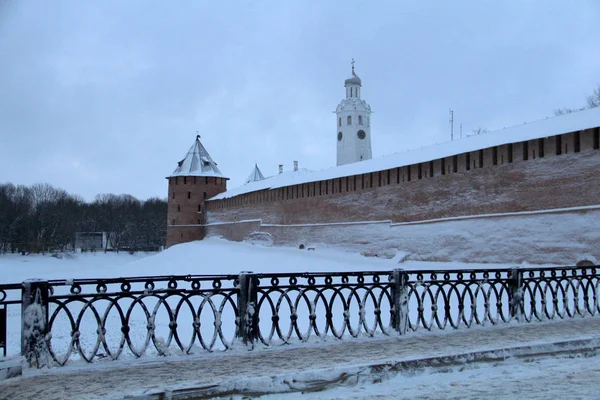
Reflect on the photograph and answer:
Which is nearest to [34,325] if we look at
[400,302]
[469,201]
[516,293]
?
[400,302]

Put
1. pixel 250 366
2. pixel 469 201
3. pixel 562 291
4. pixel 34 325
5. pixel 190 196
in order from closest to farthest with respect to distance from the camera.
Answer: pixel 34 325 < pixel 250 366 < pixel 562 291 < pixel 469 201 < pixel 190 196

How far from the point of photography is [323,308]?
13109 mm

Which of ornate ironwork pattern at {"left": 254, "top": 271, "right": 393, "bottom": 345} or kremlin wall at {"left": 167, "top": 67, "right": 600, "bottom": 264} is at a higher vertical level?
kremlin wall at {"left": 167, "top": 67, "right": 600, "bottom": 264}

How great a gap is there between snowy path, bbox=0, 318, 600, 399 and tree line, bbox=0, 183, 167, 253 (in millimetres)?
39965

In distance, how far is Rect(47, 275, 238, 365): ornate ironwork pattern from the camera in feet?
13.0

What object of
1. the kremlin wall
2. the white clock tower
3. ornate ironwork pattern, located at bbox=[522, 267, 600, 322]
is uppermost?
the white clock tower

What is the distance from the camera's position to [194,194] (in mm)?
34219

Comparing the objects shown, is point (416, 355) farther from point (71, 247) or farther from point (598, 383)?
point (71, 247)

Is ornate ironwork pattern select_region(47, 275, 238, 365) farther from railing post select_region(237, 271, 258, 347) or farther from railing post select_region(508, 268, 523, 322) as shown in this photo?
railing post select_region(508, 268, 523, 322)

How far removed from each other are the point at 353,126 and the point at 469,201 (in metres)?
28.5

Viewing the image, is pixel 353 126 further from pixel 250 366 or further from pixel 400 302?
pixel 250 366

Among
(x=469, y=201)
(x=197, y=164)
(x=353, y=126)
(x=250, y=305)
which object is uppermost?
(x=353, y=126)

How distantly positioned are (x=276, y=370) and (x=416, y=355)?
106 centimetres

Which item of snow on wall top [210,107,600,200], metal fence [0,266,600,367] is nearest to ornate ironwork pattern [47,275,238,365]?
metal fence [0,266,600,367]
